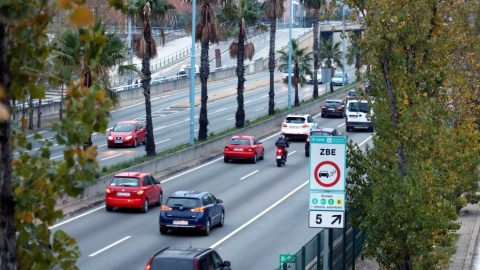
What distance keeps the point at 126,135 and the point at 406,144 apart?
1204 inches

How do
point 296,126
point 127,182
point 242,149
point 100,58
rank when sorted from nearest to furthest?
1. point 127,182
2. point 100,58
3. point 242,149
4. point 296,126

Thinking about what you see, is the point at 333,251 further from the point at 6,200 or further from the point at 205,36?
the point at 205,36

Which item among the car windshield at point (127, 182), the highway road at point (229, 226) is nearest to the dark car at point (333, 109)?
the highway road at point (229, 226)

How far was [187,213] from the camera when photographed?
23.3 metres

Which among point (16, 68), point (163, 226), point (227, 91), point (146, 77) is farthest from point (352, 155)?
point (227, 91)

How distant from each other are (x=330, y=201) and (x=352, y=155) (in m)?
3.91

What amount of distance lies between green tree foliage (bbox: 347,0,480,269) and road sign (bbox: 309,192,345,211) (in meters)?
2.00

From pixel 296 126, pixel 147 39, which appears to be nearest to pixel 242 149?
pixel 147 39

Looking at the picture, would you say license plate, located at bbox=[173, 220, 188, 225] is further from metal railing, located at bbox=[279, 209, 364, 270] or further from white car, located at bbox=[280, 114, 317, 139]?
white car, located at bbox=[280, 114, 317, 139]

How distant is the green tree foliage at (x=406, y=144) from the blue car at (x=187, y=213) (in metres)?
8.32

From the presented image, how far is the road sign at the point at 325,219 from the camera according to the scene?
12.0 m

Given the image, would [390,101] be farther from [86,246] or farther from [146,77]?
[146,77]

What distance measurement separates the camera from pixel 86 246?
72.0ft

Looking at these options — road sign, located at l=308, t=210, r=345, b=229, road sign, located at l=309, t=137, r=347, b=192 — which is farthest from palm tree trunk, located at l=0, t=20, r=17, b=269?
road sign, located at l=309, t=137, r=347, b=192
